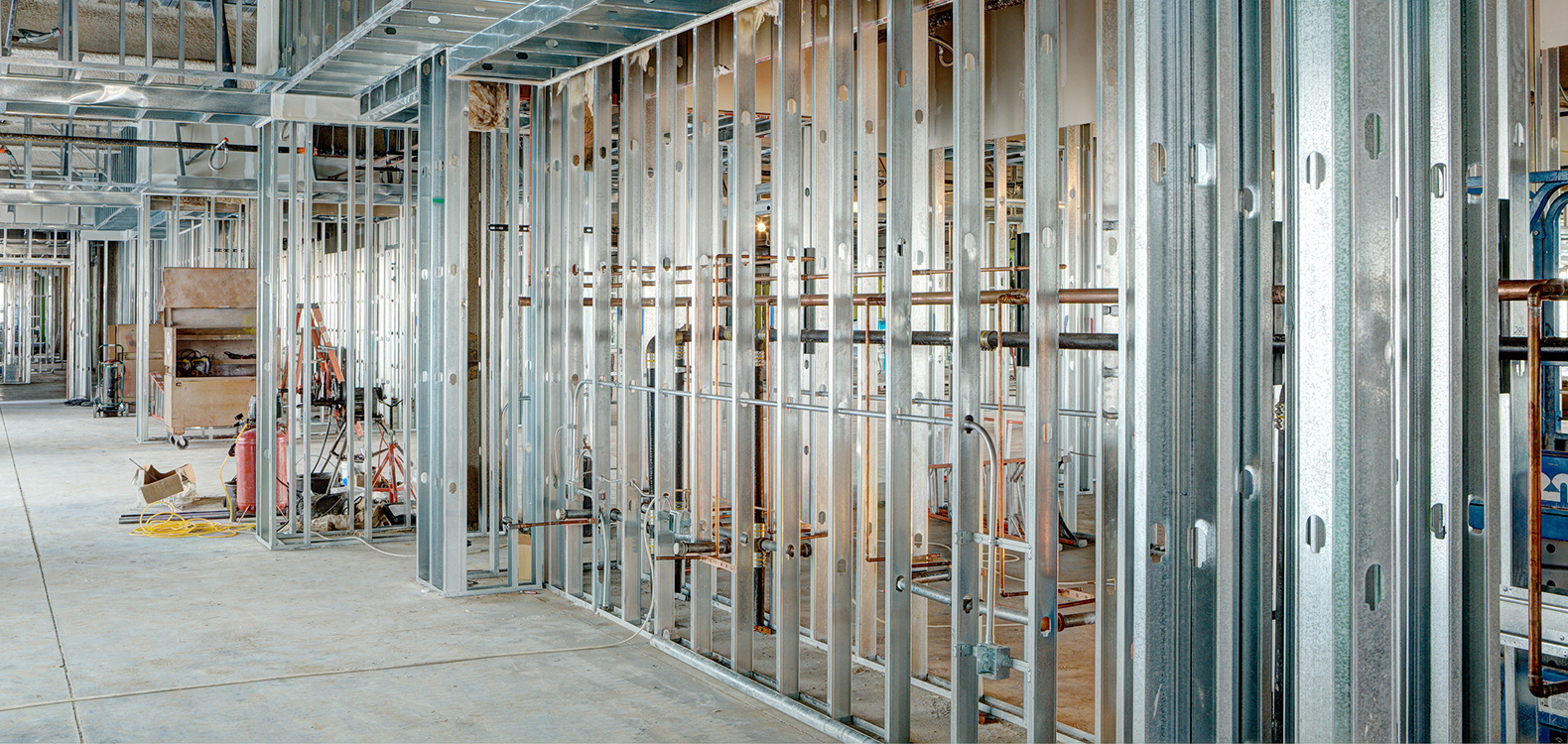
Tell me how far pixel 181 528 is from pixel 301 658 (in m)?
4.01

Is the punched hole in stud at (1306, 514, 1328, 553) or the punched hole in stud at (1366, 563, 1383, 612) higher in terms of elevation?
the punched hole in stud at (1306, 514, 1328, 553)

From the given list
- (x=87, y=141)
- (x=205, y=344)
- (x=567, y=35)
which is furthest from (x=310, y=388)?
(x=205, y=344)

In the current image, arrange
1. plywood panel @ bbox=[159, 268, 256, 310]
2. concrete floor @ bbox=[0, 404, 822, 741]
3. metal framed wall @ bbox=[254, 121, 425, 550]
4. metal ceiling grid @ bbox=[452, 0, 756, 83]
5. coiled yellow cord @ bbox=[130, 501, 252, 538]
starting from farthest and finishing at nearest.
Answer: plywood panel @ bbox=[159, 268, 256, 310]
coiled yellow cord @ bbox=[130, 501, 252, 538]
metal framed wall @ bbox=[254, 121, 425, 550]
metal ceiling grid @ bbox=[452, 0, 756, 83]
concrete floor @ bbox=[0, 404, 822, 741]

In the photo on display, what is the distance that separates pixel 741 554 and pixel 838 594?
29.2 inches

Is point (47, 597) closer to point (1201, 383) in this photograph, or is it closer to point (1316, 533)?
point (1201, 383)

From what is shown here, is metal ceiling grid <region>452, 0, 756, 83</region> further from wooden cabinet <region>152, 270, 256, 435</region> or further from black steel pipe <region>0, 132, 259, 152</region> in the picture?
wooden cabinet <region>152, 270, 256, 435</region>

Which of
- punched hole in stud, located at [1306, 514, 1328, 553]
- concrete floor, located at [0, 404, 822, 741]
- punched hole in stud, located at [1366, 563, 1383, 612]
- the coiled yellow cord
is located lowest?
concrete floor, located at [0, 404, 822, 741]

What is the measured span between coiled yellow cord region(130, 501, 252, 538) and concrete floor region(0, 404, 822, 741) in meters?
0.26

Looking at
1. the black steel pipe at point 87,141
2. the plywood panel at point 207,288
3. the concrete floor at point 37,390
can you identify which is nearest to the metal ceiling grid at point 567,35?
the black steel pipe at point 87,141

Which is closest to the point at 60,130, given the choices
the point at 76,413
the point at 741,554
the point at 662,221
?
the point at 76,413

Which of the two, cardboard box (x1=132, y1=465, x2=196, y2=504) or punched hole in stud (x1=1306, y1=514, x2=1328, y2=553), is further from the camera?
cardboard box (x1=132, y1=465, x2=196, y2=504)

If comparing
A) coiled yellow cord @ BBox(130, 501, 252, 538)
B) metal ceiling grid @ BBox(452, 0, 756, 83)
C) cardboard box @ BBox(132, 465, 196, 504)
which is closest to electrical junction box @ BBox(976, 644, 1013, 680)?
metal ceiling grid @ BBox(452, 0, 756, 83)

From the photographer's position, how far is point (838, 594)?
4.74 meters

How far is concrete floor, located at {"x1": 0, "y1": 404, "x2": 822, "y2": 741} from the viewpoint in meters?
4.71
